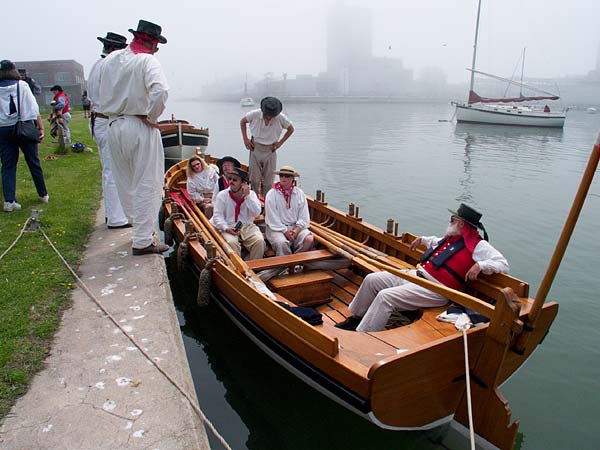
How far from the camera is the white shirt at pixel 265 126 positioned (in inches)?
312

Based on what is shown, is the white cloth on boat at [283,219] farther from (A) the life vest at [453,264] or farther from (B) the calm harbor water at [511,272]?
(A) the life vest at [453,264]

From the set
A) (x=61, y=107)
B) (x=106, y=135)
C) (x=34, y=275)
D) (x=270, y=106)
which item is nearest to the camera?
(x=34, y=275)

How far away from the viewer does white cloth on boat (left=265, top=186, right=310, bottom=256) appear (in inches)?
235

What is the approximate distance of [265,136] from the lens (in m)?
8.02

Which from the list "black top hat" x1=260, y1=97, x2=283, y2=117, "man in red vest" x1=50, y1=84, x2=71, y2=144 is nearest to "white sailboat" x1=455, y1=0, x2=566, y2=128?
"man in red vest" x1=50, y1=84, x2=71, y2=144

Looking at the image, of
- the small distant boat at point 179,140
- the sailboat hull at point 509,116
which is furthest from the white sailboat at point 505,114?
the small distant boat at point 179,140

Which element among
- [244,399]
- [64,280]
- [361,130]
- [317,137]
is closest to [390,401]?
[244,399]

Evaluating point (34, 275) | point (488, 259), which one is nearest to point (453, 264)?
point (488, 259)

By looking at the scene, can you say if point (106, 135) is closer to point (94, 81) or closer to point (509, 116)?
point (94, 81)

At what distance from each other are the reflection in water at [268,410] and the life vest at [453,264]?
1.33 metres

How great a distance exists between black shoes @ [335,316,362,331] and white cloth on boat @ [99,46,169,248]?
2.57 m

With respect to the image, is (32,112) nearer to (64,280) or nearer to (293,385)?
(64,280)

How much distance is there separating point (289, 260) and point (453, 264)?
189 cm

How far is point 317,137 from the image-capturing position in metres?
31.0
